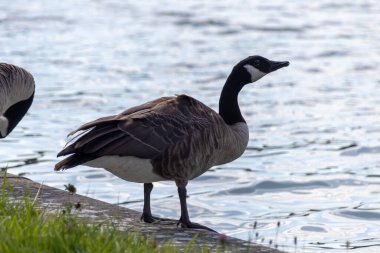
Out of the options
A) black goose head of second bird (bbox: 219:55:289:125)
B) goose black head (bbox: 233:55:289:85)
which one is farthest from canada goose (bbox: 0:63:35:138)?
goose black head (bbox: 233:55:289:85)

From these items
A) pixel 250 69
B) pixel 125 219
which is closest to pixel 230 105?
pixel 250 69

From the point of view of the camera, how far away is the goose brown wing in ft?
25.4

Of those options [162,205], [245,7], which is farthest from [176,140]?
[245,7]

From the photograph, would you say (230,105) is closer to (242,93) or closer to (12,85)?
(12,85)

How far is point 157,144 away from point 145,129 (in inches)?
6.1

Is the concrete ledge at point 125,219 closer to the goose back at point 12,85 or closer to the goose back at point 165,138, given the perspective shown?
the goose back at point 165,138

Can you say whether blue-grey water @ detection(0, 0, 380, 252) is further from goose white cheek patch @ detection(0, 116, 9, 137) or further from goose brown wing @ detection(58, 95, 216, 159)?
goose white cheek patch @ detection(0, 116, 9, 137)

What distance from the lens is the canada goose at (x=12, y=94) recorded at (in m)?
10.1

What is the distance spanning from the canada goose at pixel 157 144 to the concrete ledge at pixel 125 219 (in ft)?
0.75

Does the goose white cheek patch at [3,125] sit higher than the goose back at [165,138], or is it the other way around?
the goose back at [165,138]

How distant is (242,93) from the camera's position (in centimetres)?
1964

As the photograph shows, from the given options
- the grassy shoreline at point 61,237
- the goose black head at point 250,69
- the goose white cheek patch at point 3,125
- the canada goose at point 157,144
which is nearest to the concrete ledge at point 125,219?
the canada goose at point 157,144

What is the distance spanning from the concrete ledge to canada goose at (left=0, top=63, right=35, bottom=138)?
54.5 inches

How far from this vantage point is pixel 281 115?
688 inches
